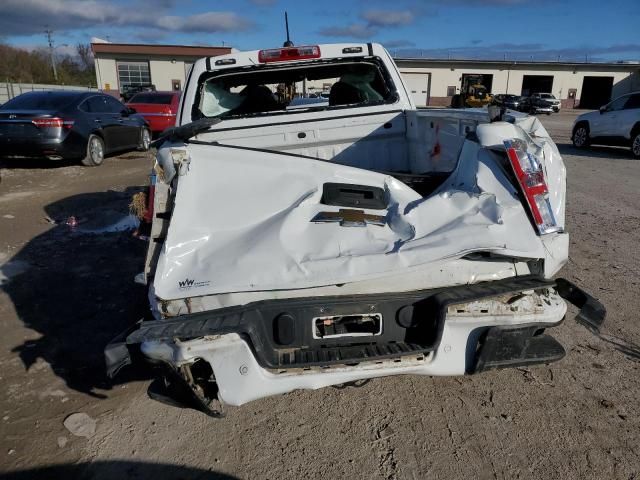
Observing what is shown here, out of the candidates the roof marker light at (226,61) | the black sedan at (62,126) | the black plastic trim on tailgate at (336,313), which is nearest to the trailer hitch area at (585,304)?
the black plastic trim on tailgate at (336,313)

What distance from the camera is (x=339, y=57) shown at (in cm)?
399

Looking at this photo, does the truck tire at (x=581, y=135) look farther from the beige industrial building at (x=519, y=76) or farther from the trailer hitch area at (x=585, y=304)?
the beige industrial building at (x=519, y=76)

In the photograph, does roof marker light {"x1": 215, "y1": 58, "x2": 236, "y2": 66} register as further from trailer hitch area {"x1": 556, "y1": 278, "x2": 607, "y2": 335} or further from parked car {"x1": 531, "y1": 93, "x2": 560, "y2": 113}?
parked car {"x1": 531, "y1": 93, "x2": 560, "y2": 113}

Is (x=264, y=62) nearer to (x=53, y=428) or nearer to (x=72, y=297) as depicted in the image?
(x=72, y=297)

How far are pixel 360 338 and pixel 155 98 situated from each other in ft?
51.7

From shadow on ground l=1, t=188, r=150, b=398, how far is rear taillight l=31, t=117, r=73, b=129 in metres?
4.02

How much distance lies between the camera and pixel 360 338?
2.24 meters

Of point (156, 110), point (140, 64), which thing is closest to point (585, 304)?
point (156, 110)

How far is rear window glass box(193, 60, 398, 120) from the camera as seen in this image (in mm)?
4008

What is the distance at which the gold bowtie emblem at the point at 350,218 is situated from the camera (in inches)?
88.9

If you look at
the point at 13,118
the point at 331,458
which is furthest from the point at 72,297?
the point at 13,118

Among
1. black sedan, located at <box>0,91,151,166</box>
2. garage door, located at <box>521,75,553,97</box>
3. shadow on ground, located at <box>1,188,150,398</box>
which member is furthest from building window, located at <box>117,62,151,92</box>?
shadow on ground, located at <box>1,188,150,398</box>

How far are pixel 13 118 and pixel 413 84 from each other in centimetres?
4119

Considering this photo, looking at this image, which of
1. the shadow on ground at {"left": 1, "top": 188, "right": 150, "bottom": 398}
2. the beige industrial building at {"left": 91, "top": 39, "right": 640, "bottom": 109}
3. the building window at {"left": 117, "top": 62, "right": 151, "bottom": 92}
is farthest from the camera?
the beige industrial building at {"left": 91, "top": 39, "right": 640, "bottom": 109}
